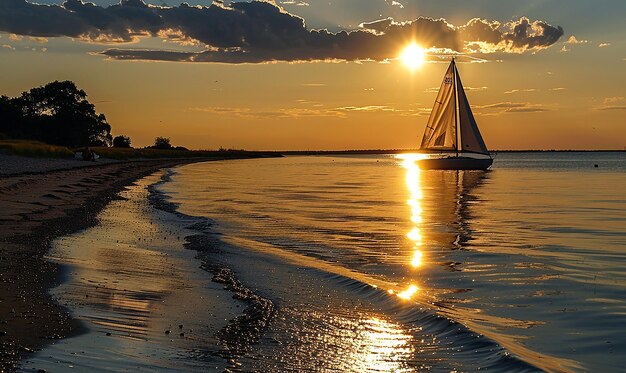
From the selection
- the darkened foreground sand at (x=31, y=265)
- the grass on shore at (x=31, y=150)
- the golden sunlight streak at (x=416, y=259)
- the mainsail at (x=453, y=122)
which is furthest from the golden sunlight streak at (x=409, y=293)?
the mainsail at (x=453, y=122)

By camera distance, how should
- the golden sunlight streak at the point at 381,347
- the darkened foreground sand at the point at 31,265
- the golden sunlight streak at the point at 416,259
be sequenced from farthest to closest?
the golden sunlight streak at the point at 416,259 < the darkened foreground sand at the point at 31,265 < the golden sunlight streak at the point at 381,347

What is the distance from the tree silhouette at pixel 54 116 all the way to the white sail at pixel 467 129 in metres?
93.5

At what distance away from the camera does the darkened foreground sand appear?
9.66 meters

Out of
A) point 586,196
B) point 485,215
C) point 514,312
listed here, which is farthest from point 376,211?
point 514,312

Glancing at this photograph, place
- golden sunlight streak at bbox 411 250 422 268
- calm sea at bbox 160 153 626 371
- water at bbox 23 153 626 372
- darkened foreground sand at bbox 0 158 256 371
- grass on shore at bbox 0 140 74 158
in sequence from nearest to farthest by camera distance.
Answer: darkened foreground sand at bbox 0 158 256 371 → water at bbox 23 153 626 372 → calm sea at bbox 160 153 626 371 → golden sunlight streak at bbox 411 250 422 268 → grass on shore at bbox 0 140 74 158

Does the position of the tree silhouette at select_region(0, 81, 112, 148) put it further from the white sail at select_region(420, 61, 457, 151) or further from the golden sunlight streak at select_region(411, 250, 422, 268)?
the golden sunlight streak at select_region(411, 250, 422, 268)

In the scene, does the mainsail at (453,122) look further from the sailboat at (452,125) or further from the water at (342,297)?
the water at (342,297)

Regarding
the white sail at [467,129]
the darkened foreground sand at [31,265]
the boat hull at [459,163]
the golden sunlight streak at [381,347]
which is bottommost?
the golden sunlight streak at [381,347]

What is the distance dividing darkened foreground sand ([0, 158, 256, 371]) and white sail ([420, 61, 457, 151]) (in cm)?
7008

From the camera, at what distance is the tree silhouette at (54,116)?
149250mm

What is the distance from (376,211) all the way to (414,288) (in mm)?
22311

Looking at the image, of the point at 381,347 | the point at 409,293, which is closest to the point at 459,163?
the point at 409,293

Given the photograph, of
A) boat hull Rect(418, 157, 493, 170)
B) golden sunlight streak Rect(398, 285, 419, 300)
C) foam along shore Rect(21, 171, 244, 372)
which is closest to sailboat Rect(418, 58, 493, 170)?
boat hull Rect(418, 157, 493, 170)

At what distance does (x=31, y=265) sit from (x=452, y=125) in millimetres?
89209
